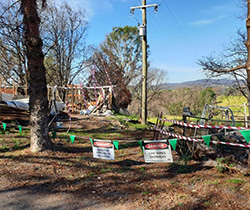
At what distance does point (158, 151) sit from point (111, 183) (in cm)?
128

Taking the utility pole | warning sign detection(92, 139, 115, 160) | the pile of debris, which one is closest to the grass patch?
warning sign detection(92, 139, 115, 160)

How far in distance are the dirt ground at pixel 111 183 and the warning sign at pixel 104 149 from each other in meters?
0.34

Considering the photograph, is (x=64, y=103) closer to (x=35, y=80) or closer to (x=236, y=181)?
(x=35, y=80)

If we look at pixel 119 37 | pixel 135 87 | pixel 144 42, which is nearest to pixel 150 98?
pixel 135 87

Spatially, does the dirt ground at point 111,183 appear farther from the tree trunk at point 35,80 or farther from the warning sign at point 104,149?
the tree trunk at point 35,80

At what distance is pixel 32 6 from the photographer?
580 centimetres

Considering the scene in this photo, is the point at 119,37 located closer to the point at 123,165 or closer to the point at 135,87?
the point at 135,87

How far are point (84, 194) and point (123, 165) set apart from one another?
200cm

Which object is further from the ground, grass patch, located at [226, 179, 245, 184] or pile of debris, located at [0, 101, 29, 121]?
pile of debris, located at [0, 101, 29, 121]

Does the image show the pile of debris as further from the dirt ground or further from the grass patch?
the grass patch

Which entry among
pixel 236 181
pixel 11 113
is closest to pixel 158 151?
pixel 236 181

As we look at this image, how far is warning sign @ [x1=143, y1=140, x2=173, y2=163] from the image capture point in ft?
16.2

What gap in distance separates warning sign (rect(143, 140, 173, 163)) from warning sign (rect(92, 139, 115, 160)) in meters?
0.78

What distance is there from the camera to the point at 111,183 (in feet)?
14.7
